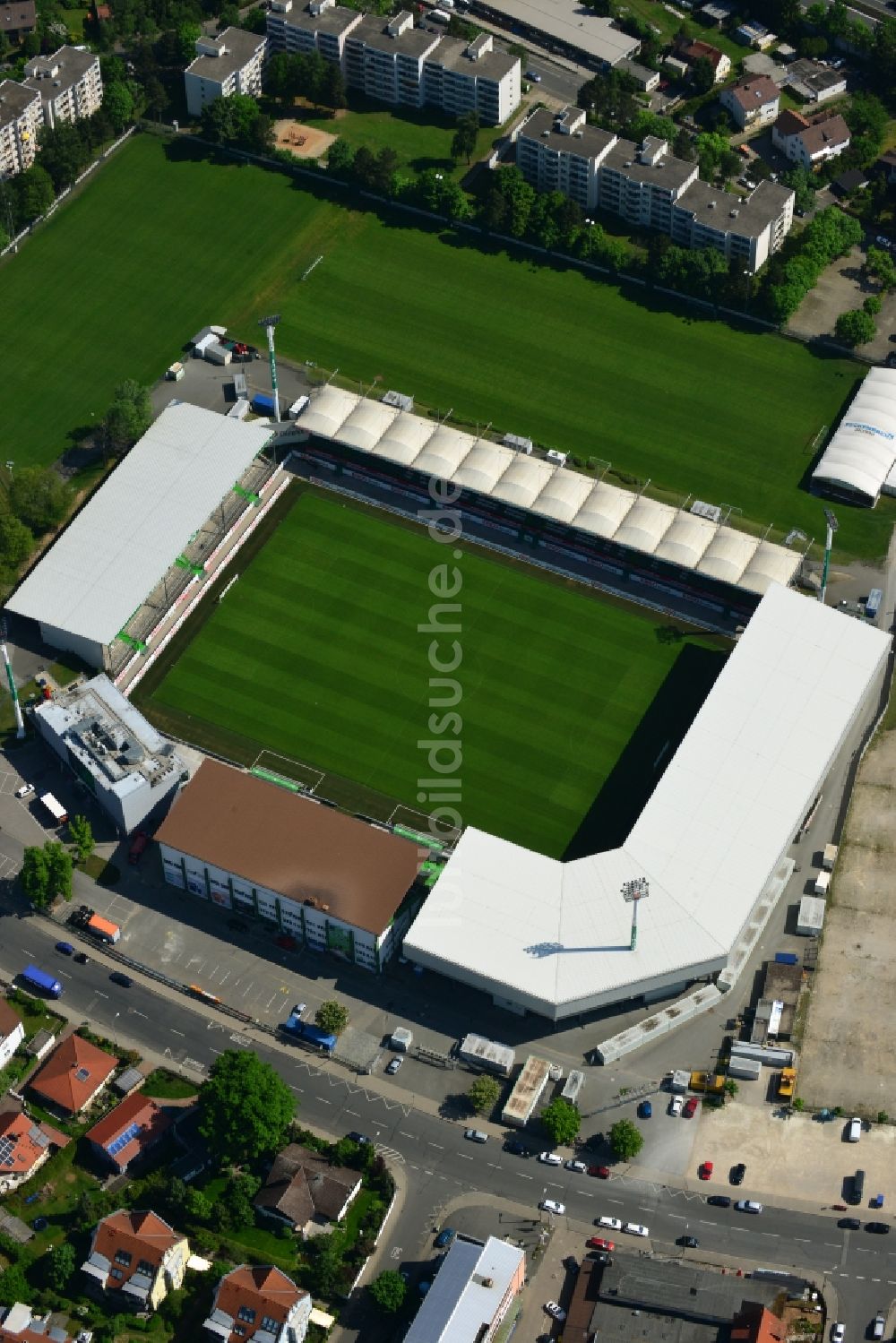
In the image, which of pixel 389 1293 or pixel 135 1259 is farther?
pixel 135 1259

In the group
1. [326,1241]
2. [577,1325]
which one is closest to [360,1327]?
[326,1241]

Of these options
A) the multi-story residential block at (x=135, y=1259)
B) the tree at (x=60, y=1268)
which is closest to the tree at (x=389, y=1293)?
the multi-story residential block at (x=135, y=1259)

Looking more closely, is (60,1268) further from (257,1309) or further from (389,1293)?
(389,1293)

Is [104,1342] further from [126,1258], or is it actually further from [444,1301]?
[444,1301]

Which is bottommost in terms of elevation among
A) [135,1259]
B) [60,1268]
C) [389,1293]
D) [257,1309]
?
[60,1268]

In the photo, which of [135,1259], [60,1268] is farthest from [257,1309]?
[60,1268]

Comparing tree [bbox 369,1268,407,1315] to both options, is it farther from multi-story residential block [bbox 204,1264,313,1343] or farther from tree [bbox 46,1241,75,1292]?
tree [bbox 46,1241,75,1292]

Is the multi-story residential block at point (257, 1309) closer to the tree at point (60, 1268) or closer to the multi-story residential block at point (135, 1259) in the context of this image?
the multi-story residential block at point (135, 1259)

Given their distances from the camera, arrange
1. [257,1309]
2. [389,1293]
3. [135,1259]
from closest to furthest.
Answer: [257,1309]
[389,1293]
[135,1259]

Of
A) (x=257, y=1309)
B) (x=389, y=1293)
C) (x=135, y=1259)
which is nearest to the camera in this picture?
(x=257, y=1309)

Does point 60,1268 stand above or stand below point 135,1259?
below
